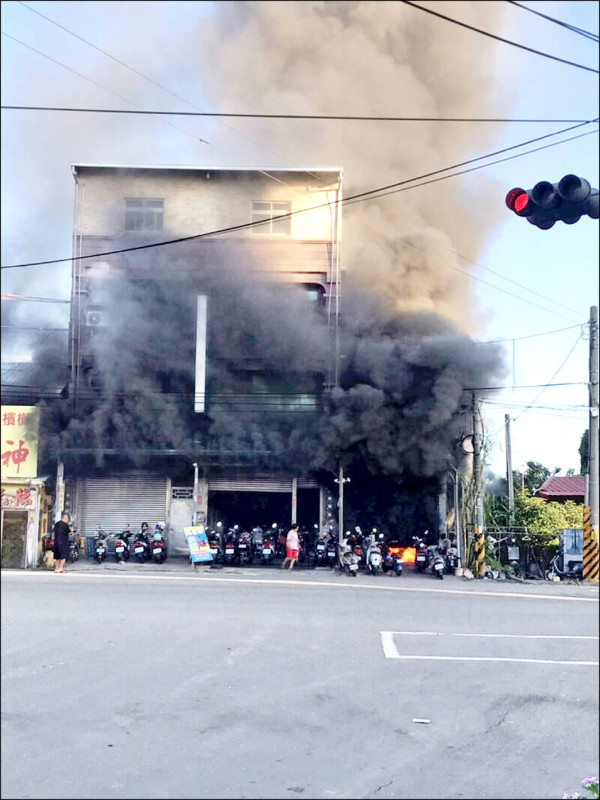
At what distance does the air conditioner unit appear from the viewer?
3.24 meters

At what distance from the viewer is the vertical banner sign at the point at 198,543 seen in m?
3.22

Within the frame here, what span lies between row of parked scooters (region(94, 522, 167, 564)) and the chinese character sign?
60 cm

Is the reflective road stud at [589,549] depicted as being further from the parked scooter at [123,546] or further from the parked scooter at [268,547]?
the parked scooter at [123,546]

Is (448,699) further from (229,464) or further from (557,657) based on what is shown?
(229,464)

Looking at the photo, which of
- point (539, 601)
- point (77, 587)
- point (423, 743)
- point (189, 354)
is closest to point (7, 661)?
point (77, 587)

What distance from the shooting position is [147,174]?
3480 mm

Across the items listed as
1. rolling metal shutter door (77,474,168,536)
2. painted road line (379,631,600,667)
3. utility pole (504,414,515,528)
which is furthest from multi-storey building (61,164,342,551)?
painted road line (379,631,600,667)

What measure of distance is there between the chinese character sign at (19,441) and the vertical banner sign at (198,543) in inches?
32.9

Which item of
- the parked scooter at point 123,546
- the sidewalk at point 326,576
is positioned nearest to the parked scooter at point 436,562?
the sidewalk at point 326,576

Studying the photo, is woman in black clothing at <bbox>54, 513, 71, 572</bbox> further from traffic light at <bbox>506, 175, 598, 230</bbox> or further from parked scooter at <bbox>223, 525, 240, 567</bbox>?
traffic light at <bbox>506, 175, 598, 230</bbox>

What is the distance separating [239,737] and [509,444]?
1841 mm

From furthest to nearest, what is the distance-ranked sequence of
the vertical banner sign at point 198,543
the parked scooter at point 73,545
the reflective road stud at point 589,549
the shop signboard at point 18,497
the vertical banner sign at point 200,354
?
the vertical banner sign at point 200,354, the vertical banner sign at point 198,543, the reflective road stud at point 589,549, the parked scooter at point 73,545, the shop signboard at point 18,497

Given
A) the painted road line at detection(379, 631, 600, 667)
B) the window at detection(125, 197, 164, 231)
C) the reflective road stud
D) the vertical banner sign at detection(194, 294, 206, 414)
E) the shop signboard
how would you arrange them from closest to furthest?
1. the shop signboard
2. the reflective road stud
3. the vertical banner sign at detection(194, 294, 206, 414)
4. the window at detection(125, 197, 164, 231)
5. the painted road line at detection(379, 631, 600, 667)

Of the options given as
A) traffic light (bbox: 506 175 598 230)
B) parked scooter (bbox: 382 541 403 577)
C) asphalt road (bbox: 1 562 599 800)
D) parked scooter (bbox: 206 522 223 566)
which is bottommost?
asphalt road (bbox: 1 562 599 800)
